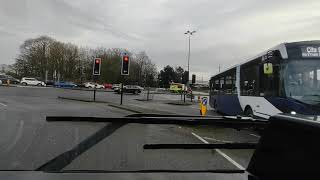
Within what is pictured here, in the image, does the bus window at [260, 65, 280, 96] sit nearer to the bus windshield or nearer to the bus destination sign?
the bus windshield

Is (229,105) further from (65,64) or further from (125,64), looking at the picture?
(65,64)

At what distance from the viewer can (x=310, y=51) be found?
43.5 feet

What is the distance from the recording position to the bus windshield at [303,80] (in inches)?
499

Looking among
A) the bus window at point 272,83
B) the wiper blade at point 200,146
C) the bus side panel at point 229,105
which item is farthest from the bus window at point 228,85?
the wiper blade at point 200,146

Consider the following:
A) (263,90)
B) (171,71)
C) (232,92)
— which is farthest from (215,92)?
(171,71)

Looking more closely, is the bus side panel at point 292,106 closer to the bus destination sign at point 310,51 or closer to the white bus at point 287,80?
the white bus at point 287,80

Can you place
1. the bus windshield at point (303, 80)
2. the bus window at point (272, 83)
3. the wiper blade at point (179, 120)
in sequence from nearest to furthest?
the wiper blade at point (179, 120), the bus windshield at point (303, 80), the bus window at point (272, 83)

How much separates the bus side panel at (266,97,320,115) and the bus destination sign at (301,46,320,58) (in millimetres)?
1547

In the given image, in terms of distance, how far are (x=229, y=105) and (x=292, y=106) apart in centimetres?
807

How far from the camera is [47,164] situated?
8.20 feet

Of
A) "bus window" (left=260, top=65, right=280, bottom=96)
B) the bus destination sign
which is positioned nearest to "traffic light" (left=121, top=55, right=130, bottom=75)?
"bus window" (left=260, top=65, right=280, bottom=96)

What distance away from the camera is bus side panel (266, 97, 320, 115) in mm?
12465

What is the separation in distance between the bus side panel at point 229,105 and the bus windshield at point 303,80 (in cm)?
514

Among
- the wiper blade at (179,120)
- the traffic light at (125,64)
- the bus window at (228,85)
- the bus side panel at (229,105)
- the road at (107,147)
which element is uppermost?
the traffic light at (125,64)
